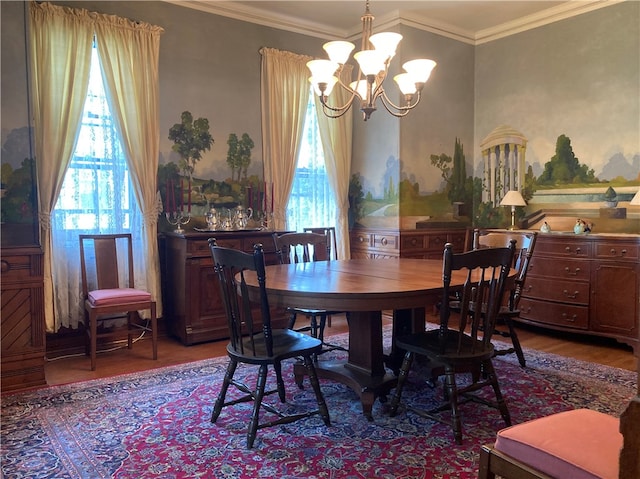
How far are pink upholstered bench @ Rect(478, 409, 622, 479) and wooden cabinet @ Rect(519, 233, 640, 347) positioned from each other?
2868 millimetres

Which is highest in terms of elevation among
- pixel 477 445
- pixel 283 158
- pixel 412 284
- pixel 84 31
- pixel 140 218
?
pixel 84 31

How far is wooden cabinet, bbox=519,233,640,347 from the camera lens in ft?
13.4

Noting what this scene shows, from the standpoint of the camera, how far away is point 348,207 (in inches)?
226

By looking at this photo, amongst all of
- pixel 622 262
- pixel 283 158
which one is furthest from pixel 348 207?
pixel 622 262

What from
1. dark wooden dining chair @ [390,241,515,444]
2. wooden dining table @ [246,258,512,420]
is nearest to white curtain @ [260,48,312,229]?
wooden dining table @ [246,258,512,420]

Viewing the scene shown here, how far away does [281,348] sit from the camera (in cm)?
255

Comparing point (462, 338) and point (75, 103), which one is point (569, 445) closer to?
point (462, 338)

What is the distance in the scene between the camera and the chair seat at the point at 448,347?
8.16ft

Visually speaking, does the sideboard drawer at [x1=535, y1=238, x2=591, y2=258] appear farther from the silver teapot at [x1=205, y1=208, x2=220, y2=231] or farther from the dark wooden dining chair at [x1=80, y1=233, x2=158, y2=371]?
the dark wooden dining chair at [x1=80, y1=233, x2=158, y2=371]

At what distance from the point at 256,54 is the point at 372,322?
10.8 ft

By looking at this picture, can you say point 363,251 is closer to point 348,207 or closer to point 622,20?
point 348,207

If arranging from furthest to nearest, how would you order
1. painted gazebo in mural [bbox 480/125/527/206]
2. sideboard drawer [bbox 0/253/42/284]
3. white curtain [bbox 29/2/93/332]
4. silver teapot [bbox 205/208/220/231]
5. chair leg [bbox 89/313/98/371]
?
painted gazebo in mural [bbox 480/125/527/206]
silver teapot [bbox 205/208/220/231]
white curtain [bbox 29/2/93/332]
chair leg [bbox 89/313/98/371]
sideboard drawer [bbox 0/253/42/284]

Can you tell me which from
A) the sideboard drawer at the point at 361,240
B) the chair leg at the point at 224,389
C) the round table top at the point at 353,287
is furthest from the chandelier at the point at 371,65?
the sideboard drawer at the point at 361,240

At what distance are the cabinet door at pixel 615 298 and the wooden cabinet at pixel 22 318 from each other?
426 cm
